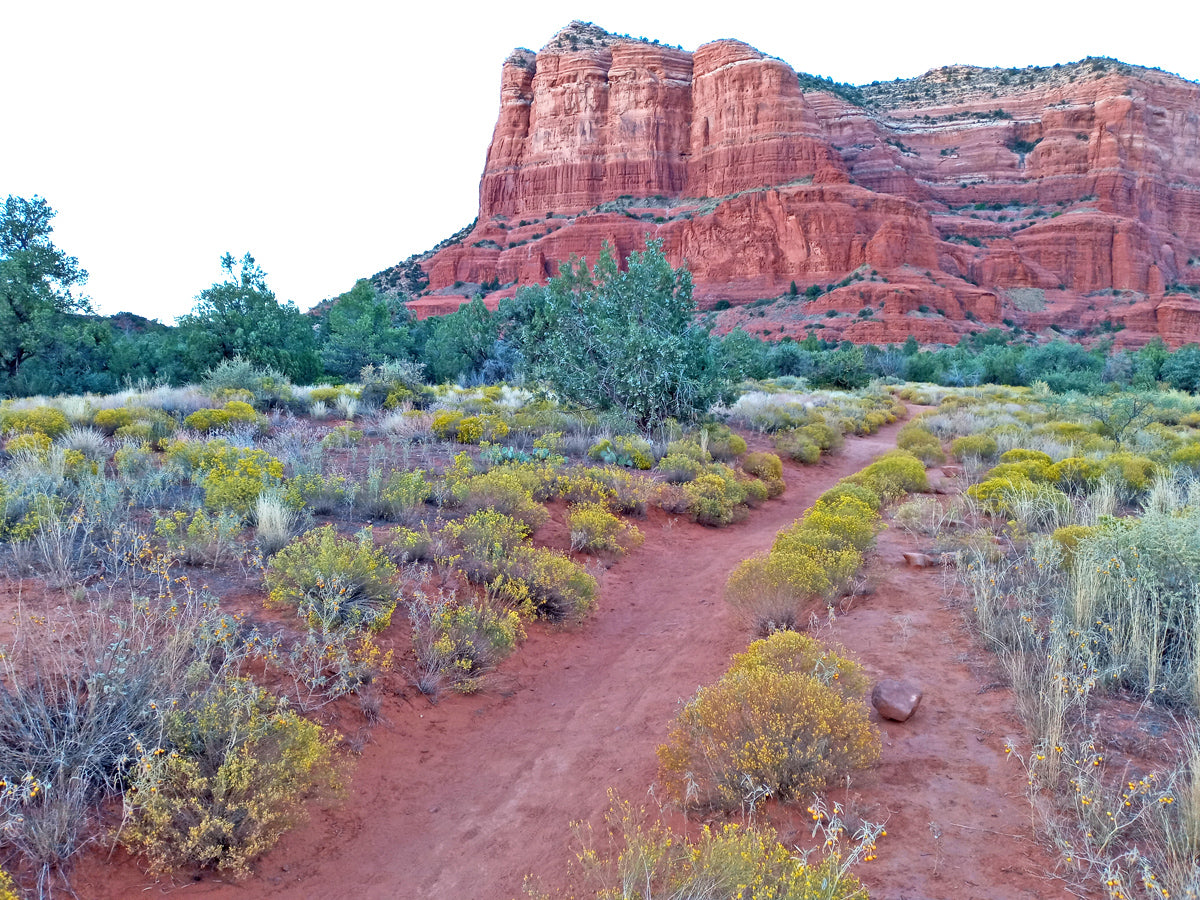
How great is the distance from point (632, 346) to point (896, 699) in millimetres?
9367

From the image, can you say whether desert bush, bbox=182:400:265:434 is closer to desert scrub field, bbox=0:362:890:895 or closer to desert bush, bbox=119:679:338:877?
desert scrub field, bbox=0:362:890:895

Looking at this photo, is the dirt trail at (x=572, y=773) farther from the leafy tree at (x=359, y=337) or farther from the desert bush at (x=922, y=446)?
the leafy tree at (x=359, y=337)

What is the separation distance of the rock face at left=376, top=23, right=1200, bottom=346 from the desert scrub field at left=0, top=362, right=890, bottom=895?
47674mm

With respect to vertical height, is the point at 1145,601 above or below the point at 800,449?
below

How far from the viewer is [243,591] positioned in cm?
484

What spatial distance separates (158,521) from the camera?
5.24 meters

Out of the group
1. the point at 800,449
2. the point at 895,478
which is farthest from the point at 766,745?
the point at 800,449

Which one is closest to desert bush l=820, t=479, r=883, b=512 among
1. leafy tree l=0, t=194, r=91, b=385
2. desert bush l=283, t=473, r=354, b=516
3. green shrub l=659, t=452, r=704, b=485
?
green shrub l=659, t=452, r=704, b=485

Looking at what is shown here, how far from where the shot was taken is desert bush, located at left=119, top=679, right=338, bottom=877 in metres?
2.89

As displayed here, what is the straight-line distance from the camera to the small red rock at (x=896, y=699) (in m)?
3.81

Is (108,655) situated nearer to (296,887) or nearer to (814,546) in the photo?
(296,887)

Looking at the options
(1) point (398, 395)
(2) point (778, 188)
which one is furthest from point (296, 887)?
(2) point (778, 188)

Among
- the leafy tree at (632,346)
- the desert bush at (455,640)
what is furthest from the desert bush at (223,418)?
the desert bush at (455,640)

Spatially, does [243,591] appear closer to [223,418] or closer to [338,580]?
[338,580]
